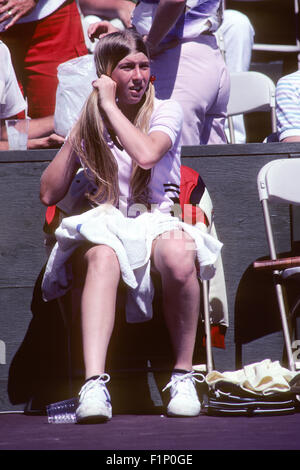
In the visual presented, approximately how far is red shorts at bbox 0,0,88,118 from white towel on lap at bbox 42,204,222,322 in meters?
1.29

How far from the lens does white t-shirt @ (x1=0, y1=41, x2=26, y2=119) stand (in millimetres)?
4191

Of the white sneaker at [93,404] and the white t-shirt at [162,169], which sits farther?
the white t-shirt at [162,169]

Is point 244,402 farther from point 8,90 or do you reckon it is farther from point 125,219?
point 8,90

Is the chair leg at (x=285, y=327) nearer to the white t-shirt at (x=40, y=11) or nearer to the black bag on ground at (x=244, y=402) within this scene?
the black bag on ground at (x=244, y=402)

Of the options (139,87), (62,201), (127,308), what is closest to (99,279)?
(127,308)

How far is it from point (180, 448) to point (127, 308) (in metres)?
0.92

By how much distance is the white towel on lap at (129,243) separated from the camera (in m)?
3.21

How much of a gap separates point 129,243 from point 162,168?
36cm

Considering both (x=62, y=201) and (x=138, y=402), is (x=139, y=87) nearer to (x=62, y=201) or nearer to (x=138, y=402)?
(x=62, y=201)

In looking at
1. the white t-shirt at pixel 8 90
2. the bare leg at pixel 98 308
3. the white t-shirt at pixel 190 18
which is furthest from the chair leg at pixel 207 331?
the white t-shirt at pixel 8 90

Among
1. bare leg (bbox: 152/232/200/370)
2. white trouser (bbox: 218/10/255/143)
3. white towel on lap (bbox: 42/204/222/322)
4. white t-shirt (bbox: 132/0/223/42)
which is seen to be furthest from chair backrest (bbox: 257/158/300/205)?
white trouser (bbox: 218/10/255/143)

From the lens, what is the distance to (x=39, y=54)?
4461 mm

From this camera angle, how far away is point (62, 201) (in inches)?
139

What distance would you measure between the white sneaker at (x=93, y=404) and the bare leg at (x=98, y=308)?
0.06m
